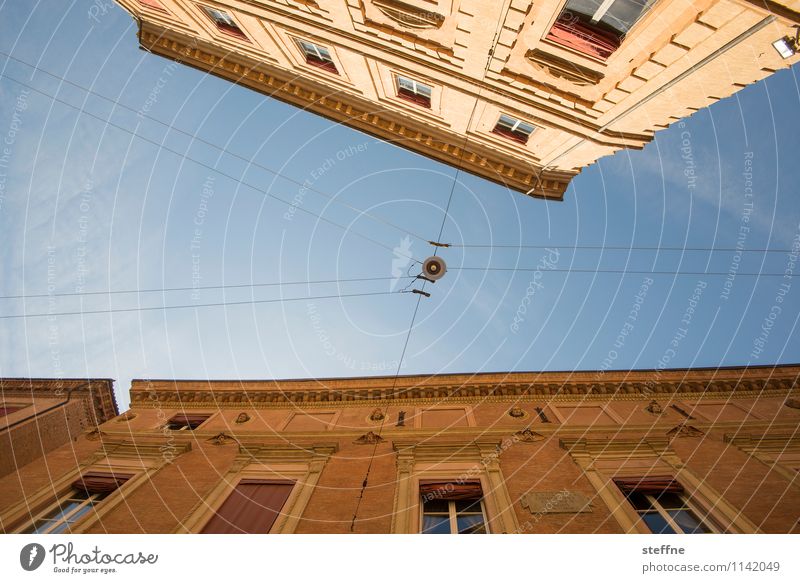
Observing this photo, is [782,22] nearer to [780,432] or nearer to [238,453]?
[780,432]

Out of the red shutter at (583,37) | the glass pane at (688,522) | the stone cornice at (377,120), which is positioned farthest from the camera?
the stone cornice at (377,120)

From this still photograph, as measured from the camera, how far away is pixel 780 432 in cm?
992

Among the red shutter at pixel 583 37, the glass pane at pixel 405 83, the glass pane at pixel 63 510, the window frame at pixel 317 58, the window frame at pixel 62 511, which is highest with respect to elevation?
the window frame at pixel 317 58

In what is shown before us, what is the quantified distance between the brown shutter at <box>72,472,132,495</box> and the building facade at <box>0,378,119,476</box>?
87.3 inches

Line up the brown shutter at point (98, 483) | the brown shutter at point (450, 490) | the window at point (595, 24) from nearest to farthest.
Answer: the window at point (595, 24) < the brown shutter at point (450, 490) < the brown shutter at point (98, 483)

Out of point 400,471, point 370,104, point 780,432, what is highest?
point 370,104

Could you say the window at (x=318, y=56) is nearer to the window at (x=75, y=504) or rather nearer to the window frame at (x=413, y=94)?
the window frame at (x=413, y=94)

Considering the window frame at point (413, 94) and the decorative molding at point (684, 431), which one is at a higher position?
the window frame at point (413, 94)

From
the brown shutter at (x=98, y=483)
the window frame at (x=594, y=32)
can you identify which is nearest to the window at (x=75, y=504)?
the brown shutter at (x=98, y=483)

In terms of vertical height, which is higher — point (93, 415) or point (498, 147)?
point (498, 147)

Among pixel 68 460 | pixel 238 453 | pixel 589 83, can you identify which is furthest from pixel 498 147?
pixel 68 460

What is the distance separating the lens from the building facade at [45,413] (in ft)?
36.0

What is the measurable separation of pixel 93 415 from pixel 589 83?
1945 centimetres

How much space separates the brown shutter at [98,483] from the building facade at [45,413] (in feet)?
7.27
